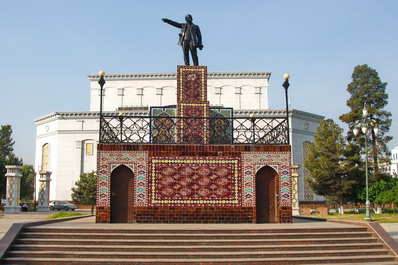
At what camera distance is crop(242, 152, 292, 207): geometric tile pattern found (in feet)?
44.5

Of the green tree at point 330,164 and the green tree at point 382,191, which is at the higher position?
the green tree at point 330,164

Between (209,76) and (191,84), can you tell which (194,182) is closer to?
(191,84)

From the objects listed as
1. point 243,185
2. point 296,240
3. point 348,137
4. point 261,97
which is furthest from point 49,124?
point 296,240

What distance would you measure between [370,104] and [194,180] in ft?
99.1

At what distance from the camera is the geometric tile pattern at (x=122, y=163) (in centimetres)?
1322

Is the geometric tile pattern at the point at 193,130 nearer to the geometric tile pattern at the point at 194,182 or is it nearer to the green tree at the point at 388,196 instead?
the geometric tile pattern at the point at 194,182

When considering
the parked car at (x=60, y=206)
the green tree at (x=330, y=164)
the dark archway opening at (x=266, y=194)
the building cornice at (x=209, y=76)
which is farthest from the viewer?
the building cornice at (x=209, y=76)

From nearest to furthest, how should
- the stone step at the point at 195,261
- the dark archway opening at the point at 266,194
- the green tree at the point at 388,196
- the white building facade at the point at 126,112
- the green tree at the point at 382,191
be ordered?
1. the stone step at the point at 195,261
2. the dark archway opening at the point at 266,194
3. the green tree at the point at 388,196
4. the green tree at the point at 382,191
5. the white building facade at the point at 126,112

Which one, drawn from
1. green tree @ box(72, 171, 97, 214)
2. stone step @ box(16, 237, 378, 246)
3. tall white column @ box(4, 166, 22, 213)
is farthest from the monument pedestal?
green tree @ box(72, 171, 97, 214)

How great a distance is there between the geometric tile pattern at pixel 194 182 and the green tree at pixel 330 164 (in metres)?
23.0

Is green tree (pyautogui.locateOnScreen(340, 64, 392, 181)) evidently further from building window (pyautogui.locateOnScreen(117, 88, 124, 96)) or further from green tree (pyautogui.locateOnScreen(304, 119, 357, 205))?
building window (pyautogui.locateOnScreen(117, 88, 124, 96))

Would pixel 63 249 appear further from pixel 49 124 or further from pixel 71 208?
pixel 49 124

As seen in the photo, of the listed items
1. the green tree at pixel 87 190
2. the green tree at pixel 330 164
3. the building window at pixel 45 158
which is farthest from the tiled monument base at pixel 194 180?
the building window at pixel 45 158

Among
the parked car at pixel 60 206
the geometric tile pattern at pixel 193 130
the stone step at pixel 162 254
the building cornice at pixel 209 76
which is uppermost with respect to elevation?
the building cornice at pixel 209 76
